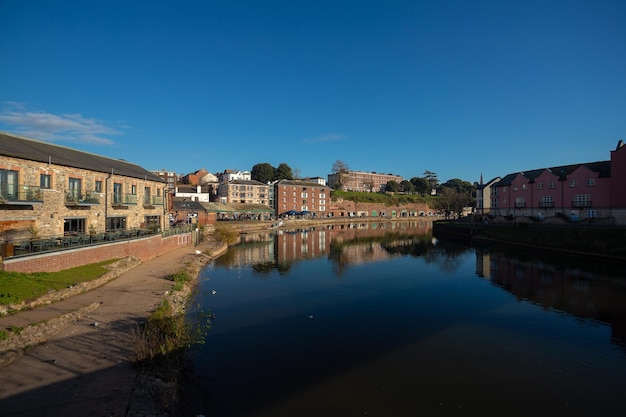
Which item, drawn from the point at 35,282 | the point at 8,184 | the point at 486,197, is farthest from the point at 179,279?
the point at 486,197

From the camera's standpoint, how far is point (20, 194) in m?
17.5

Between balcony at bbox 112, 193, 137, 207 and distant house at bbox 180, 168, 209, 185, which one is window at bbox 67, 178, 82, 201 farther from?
distant house at bbox 180, 168, 209, 185

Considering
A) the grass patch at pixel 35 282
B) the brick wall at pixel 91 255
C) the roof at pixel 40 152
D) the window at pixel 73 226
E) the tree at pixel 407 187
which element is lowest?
the grass patch at pixel 35 282

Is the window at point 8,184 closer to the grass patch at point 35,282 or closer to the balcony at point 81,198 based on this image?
the balcony at point 81,198

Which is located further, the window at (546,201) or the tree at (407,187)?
the tree at (407,187)

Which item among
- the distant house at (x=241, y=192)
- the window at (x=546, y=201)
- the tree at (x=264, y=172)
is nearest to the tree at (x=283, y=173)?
the tree at (x=264, y=172)

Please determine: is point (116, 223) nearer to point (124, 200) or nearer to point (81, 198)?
point (124, 200)

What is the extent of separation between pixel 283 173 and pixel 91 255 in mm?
87172

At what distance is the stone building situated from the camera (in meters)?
17.4

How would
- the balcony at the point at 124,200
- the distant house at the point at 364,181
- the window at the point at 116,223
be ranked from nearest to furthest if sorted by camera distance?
1. the window at the point at 116,223
2. the balcony at the point at 124,200
3. the distant house at the point at 364,181

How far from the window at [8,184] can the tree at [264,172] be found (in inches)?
3399

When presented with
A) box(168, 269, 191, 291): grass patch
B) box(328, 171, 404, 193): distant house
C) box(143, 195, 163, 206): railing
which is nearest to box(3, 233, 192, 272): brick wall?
box(143, 195, 163, 206): railing

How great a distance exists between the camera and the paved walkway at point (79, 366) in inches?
298

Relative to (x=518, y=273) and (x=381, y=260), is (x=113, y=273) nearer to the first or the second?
(x=381, y=260)
